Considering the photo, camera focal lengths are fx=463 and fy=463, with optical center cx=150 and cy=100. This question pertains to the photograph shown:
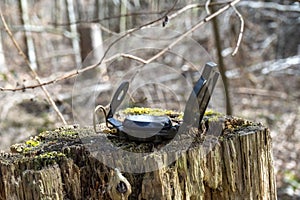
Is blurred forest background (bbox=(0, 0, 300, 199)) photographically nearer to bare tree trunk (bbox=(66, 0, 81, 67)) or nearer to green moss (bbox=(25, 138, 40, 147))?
bare tree trunk (bbox=(66, 0, 81, 67))

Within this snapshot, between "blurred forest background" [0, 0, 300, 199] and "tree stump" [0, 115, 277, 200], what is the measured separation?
9.59 ft

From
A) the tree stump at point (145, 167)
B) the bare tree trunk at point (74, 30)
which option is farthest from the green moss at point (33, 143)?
the bare tree trunk at point (74, 30)

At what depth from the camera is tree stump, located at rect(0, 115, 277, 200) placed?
1631mm

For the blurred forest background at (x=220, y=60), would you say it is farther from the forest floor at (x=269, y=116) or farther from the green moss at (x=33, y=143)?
the green moss at (x=33, y=143)

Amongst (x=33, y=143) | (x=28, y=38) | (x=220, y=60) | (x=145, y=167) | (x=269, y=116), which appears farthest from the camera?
(x=28, y=38)

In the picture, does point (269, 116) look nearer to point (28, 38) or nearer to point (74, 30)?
point (74, 30)

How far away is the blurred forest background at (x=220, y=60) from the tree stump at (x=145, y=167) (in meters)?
2.92

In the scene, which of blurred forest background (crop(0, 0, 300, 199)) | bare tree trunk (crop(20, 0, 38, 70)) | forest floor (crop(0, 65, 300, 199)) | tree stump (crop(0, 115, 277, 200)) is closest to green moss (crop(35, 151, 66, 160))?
tree stump (crop(0, 115, 277, 200))

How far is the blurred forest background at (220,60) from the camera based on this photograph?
5453mm

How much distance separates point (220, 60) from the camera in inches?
210

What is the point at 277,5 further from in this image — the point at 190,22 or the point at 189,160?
the point at 189,160

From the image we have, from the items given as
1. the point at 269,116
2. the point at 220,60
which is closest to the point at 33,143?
the point at 220,60

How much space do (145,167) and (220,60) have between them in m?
3.84

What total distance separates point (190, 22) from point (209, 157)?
5.75 m
